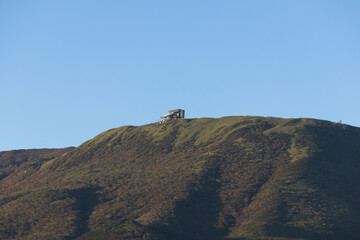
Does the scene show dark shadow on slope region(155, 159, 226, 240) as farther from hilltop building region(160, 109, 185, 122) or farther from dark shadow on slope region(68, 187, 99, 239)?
hilltop building region(160, 109, 185, 122)

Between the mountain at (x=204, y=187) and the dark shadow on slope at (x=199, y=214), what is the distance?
24 centimetres

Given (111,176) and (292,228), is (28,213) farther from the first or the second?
(292,228)

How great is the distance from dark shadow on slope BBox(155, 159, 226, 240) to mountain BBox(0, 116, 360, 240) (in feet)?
0.77

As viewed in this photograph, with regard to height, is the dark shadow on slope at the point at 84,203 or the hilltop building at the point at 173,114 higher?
the hilltop building at the point at 173,114

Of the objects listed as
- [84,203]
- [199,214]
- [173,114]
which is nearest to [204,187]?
[199,214]

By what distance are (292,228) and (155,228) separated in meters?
26.9

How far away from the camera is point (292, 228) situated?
300 ft

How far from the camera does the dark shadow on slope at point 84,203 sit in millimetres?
98150

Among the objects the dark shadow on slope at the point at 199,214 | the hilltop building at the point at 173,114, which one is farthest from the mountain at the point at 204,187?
the hilltop building at the point at 173,114

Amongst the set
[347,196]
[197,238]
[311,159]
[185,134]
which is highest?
[185,134]

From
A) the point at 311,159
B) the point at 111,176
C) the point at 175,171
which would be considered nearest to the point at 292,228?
the point at 311,159

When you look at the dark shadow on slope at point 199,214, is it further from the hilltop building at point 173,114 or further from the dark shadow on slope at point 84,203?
the hilltop building at point 173,114

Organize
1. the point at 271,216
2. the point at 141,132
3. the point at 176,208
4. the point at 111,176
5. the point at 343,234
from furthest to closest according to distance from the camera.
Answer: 1. the point at 141,132
2. the point at 111,176
3. the point at 176,208
4. the point at 271,216
5. the point at 343,234

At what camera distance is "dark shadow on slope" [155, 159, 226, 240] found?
94.2m
